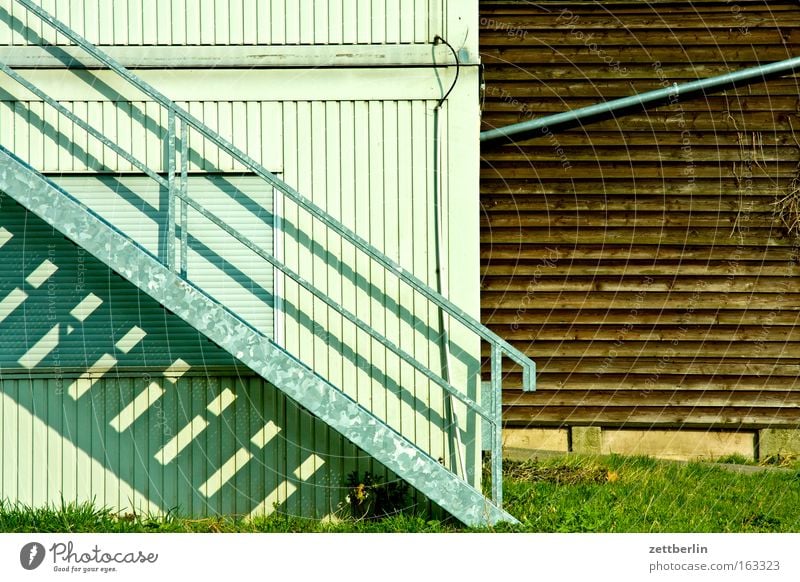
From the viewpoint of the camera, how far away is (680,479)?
28.2 ft

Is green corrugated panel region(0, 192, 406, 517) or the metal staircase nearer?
the metal staircase

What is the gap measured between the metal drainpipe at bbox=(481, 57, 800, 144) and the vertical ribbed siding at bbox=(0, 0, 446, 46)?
6.95 ft

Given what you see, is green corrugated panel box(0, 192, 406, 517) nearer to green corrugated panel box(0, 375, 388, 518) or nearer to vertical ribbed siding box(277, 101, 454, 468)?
green corrugated panel box(0, 375, 388, 518)

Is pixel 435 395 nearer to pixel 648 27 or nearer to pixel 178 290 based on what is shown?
pixel 178 290

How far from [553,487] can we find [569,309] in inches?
83.0

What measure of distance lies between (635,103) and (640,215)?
1.03 m

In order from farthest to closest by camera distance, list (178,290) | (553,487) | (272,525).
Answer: (553,487) → (272,525) → (178,290)

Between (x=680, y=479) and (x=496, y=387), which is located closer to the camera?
(x=496, y=387)

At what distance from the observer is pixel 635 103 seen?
9453mm

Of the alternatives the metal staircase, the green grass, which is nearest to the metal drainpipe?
the green grass

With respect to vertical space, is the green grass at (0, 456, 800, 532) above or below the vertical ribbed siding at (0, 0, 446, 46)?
below

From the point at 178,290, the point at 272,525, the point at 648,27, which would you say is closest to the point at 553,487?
the point at 272,525

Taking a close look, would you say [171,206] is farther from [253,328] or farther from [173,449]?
[173,449]

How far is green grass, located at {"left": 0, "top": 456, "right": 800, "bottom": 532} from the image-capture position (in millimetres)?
6805
